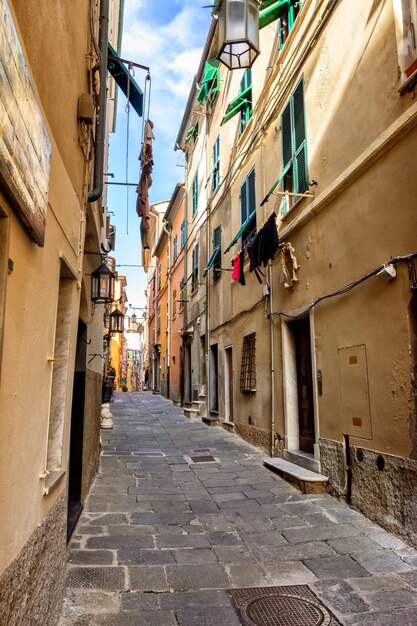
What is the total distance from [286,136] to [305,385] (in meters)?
4.49

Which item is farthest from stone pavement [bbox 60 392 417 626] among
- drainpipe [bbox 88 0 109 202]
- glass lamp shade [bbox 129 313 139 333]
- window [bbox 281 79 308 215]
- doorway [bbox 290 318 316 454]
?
glass lamp shade [bbox 129 313 139 333]

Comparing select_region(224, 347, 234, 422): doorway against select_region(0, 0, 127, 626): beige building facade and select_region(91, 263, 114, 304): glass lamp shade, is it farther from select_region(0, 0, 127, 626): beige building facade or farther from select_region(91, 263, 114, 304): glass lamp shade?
select_region(0, 0, 127, 626): beige building facade

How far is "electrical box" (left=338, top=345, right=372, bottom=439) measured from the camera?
5.34 metres

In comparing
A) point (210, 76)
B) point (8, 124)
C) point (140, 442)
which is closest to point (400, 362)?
point (8, 124)

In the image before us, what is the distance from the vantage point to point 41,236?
2389mm

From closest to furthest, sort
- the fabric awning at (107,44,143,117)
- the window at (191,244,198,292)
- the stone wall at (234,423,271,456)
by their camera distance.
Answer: the fabric awning at (107,44,143,117)
the stone wall at (234,423,271,456)
the window at (191,244,198,292)

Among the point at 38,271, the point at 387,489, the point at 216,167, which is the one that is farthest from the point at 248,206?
the point at 38,271

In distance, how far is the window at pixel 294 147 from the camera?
296 inches

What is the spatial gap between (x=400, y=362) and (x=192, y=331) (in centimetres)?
1235

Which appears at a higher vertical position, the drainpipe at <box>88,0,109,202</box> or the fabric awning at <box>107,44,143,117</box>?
the fabric awning at <box>107,44,143,117</box>

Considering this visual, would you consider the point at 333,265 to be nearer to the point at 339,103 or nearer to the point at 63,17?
the point at 339,103

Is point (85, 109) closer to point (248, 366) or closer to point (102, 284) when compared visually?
point (102, 284)

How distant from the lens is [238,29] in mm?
5414

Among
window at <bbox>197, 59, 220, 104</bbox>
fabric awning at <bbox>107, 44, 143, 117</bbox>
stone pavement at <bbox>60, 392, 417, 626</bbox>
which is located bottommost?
stone pavement at <bbox>60, 392, 417, 626</bbox>
